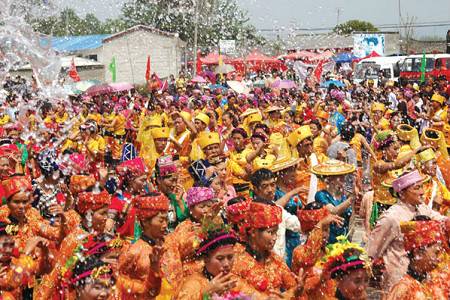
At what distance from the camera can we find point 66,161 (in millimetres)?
7812

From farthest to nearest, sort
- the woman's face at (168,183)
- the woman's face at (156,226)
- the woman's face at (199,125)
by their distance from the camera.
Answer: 1. the woman's face at (199,125)
2. the woman's face at (168,183)
3. the woman's face at (156,226)

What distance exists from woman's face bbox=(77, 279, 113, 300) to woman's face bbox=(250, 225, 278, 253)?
1.03 m

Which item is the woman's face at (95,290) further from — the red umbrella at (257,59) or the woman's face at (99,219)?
the red umbrella at (257,59)

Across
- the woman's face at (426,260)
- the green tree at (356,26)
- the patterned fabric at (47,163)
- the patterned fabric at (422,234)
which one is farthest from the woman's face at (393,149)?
the green tree at (356,26)

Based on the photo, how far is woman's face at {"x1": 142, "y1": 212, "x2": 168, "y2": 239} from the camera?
457 centimetres

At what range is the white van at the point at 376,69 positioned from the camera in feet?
87.0

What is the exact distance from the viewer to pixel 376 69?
26641mm

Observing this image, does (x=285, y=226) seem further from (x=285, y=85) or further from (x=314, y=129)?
(x=285, y=85)

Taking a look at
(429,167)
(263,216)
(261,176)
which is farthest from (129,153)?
(263,216)

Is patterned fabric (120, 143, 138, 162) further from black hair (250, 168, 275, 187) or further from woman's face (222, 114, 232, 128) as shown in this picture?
black hair (250, 168, 275, 187)

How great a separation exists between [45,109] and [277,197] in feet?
35.0

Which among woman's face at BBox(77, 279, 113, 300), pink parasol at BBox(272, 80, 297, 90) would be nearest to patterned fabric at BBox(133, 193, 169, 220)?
woman's face at BBox(77, 279, 113, 300)

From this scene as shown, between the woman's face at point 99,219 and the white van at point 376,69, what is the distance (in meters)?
21.7

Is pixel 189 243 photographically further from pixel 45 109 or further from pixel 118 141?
pixel 45 109
